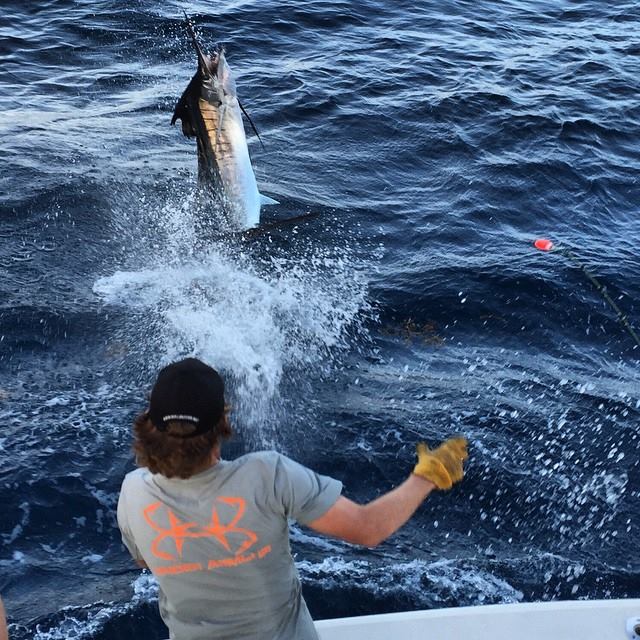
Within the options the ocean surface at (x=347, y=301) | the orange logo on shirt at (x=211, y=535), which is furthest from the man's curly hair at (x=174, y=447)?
the ocean surface at (x=347, y=301)

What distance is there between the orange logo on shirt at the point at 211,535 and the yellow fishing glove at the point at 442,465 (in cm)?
52

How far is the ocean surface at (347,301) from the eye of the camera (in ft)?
14.6

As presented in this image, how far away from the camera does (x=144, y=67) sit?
1200cm

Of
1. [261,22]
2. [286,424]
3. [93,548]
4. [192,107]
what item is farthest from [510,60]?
[93,548]

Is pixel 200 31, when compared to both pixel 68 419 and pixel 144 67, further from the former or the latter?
pixel 68 419

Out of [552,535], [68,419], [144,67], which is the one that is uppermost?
[144,67]

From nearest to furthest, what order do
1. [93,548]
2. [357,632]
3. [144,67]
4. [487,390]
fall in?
[357,632]
[93,548]
[487,390]
[144,67]

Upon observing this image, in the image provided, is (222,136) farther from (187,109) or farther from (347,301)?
(347,301)

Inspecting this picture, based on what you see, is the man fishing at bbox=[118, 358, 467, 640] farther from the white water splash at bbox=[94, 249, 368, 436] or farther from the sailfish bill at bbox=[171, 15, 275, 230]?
the sailfish bill at bbox=[171, 15, 275, 230]

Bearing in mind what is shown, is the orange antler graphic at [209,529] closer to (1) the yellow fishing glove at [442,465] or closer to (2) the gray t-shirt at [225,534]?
(2) the gray t-shirt at [225,534]

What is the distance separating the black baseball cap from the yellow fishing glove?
2.12 ft

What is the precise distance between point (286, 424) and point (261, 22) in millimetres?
9688

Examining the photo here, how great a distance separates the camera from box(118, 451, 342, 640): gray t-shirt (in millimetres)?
2238

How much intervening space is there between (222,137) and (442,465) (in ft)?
12.9
